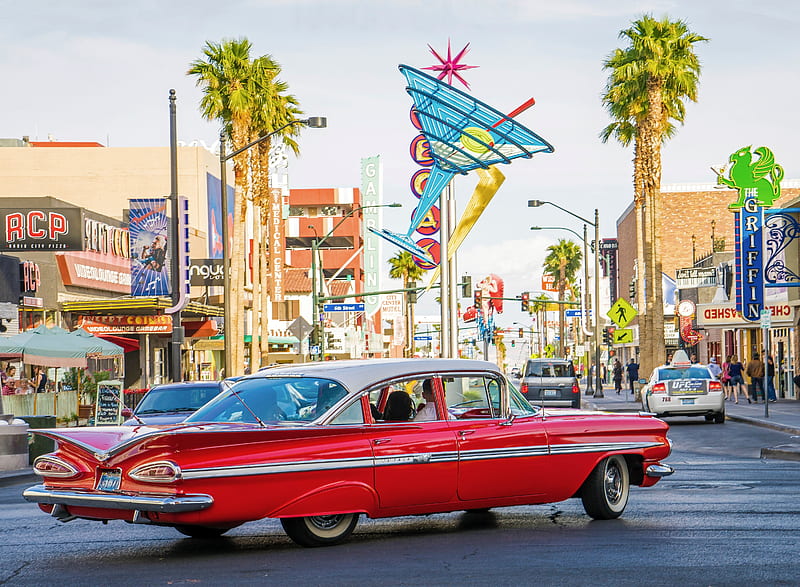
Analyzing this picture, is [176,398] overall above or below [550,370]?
above

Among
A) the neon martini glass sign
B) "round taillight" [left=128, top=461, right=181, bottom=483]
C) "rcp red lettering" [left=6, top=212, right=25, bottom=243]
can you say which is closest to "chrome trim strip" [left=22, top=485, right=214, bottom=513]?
"round taillight" [left=128, top=461, right=181, bottom=483]

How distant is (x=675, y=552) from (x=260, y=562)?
329cm

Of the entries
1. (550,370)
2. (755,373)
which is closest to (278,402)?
(550,370)

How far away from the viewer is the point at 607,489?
11.9m

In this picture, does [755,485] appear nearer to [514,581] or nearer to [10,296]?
[514,581]

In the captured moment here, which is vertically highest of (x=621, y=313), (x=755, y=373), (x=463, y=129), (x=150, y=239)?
(x=463, y=129)

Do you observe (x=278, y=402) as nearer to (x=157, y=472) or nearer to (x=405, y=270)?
(x=157, y=472)

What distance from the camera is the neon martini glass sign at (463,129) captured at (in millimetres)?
32156

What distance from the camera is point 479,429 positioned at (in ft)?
35.8

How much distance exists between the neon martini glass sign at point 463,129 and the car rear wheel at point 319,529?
2261 cm

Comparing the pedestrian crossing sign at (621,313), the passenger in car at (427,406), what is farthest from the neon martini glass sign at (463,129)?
the passenger in car at (427,406)

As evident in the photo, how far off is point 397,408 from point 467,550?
1.37 meters

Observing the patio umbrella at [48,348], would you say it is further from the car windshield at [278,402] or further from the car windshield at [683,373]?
the car windshield at [278,402]

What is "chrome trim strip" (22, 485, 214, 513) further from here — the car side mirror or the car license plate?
the car side mirror
